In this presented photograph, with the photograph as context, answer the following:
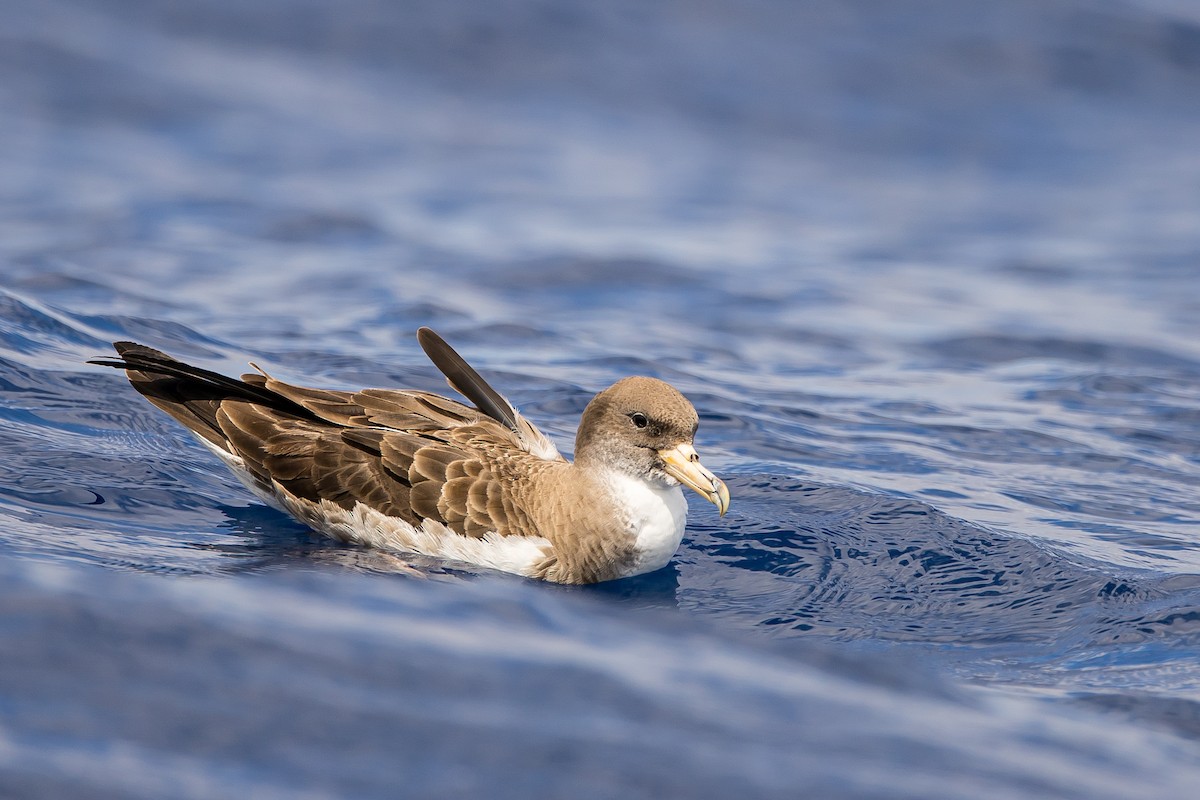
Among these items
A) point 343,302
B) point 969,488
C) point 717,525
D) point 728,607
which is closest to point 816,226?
point 343,302

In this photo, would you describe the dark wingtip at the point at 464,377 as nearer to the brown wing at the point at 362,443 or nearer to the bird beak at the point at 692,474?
the brown wing at the point at 362,443

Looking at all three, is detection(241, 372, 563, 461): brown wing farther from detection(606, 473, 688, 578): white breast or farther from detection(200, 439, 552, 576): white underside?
detection(606, 473, 688, 578): white breast

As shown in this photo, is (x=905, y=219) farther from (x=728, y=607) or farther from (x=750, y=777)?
(x=750, y=777)

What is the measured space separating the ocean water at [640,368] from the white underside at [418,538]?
0.12 meters

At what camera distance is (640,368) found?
10133mm

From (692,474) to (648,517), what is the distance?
0.98 feet

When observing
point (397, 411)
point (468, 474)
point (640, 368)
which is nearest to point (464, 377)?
point (397, 411)

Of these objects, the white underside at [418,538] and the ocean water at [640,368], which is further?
the white underside at [418,538]

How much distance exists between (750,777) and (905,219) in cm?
1069

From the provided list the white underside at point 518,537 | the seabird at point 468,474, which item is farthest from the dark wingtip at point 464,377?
the white underside at point 518,537

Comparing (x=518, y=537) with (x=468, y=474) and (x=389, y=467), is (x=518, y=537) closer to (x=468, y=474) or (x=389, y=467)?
(x=468, y=474)

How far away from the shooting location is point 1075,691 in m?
5.18

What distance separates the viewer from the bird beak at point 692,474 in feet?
19.9

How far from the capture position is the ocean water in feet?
14.0
